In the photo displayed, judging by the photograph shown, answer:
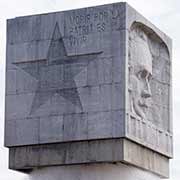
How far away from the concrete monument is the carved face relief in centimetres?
3

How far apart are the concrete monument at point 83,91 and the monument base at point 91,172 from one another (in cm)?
31

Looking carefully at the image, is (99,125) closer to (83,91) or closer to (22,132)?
(83,91)

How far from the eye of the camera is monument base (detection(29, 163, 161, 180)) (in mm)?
39781

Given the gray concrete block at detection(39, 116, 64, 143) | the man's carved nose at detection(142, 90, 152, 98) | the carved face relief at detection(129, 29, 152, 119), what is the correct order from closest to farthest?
1. the gray concrete block at detection(39, 116, 64, 143)
2. the carved face relief at detection(129, 29, 152, 119)
3. the man's carved nose at detection(142, 90, 152, 98)

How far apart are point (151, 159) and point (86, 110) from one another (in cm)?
260

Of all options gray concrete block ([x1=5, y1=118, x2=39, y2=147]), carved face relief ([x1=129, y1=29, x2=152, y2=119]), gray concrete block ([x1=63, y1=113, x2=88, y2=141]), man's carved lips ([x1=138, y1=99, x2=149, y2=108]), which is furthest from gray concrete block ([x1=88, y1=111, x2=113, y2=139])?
gray concrete block ([x1=5, y1=118, x2=39, y2=147])

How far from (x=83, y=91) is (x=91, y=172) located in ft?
7.31

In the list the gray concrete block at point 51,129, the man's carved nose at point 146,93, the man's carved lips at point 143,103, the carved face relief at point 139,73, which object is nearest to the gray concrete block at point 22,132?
the gray concrete block at point 51,129

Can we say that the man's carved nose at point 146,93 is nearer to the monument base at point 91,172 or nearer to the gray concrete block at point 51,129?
the monument base at point 91,172

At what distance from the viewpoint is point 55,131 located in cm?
3997

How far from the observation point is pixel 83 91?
39.8 metres

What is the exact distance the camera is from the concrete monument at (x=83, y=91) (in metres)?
39.4

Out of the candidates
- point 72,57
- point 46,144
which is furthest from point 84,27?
point 46,144

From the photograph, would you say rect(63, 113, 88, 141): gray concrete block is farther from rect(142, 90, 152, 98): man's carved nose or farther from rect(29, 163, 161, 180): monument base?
rect(142, 90, 152, 98): man's carved nose
